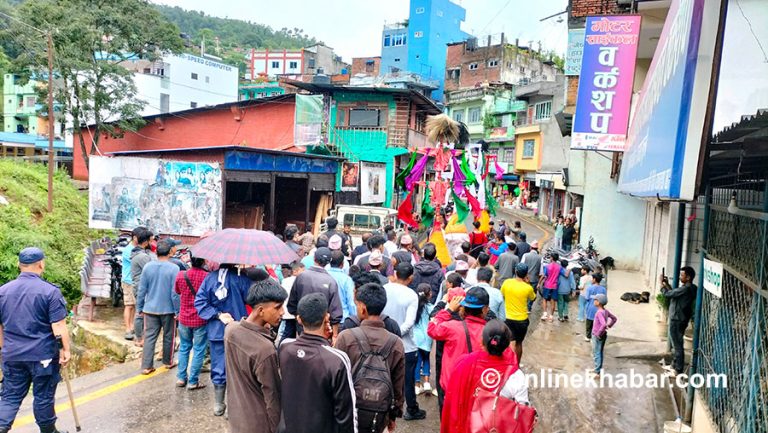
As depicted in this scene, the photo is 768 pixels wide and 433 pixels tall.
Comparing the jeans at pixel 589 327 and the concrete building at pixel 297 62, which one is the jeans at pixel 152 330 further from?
the concrete building at pixel 297 62

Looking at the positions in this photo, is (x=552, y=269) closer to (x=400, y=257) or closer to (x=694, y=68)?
(x=400, y=257)

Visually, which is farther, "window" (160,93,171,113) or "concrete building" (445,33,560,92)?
"concrete building" (445,33,560,92)

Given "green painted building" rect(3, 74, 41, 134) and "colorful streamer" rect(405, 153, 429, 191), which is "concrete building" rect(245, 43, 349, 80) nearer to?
"green painted building" rect(3, 74, 41, 134)

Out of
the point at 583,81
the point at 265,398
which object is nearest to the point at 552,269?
the point at 583,81

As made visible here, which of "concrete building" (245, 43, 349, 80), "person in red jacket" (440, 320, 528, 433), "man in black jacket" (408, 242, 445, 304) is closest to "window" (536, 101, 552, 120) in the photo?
"concrete building" (245, 43, 349, 80)

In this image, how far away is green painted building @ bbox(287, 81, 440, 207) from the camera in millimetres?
25859

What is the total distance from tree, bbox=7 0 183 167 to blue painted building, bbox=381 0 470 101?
3333cm

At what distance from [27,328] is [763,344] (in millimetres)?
6084

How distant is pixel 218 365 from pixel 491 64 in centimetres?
5218

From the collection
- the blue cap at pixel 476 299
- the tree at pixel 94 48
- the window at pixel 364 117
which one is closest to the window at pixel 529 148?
the window at pixel 364 117

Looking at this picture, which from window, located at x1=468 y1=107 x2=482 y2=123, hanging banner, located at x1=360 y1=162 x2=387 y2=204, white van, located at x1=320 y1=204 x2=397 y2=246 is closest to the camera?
white van, located at x1=320 y1=204 x2=397 y2=246

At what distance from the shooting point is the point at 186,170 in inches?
572

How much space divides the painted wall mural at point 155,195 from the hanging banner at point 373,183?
9759mm

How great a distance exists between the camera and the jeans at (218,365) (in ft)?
18.5
